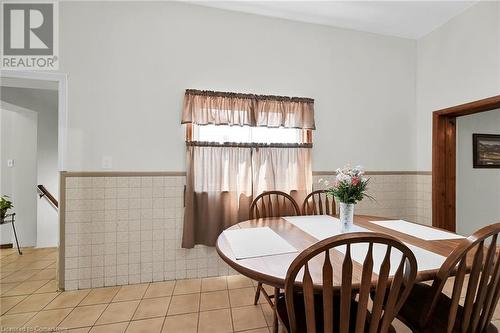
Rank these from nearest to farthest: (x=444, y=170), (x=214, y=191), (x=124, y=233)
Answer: (x=124, y=233) < (x=214, y=191) < (x=444, y=170)

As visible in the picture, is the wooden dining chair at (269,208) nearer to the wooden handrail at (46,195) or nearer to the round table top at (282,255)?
the round table top at (282,255)

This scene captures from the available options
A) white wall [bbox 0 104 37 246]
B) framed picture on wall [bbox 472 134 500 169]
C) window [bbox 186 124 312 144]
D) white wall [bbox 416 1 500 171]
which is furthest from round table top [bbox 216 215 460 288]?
white wall [bbox 0 104 37 246]

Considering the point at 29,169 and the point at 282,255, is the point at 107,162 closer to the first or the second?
the point at 282,255

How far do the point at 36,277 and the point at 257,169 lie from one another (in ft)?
8.18

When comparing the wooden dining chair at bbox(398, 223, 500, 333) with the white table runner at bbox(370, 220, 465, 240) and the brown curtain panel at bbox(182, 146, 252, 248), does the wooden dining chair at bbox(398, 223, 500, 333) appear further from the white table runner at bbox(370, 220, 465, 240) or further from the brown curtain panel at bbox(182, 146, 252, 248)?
the brown curtain panel at bbox(182, 146, 252, 248)

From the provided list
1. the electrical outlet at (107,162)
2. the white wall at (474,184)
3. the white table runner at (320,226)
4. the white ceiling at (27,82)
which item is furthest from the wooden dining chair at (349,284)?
the white wall at (474,184)

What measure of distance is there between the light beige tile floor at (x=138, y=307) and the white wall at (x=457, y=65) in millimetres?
1983

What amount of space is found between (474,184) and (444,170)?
802 mm

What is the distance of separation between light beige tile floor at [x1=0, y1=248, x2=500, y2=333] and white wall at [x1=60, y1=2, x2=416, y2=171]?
1142 mm

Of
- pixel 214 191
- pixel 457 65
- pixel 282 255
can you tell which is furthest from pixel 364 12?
pixel 282 255

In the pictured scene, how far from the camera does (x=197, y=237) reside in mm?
2451

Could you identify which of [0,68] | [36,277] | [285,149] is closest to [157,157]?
[285,149]

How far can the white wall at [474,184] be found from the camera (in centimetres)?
313

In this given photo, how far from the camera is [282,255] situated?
1221mm
